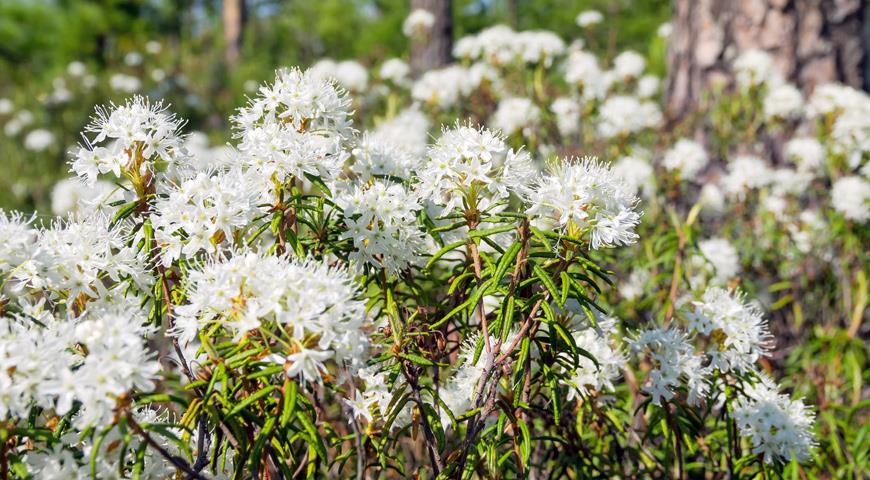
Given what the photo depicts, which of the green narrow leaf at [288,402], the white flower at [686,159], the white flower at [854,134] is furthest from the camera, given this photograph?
the white flower at [854,134]

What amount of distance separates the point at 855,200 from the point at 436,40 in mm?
4358

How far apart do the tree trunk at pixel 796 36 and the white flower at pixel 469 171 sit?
12.9 feet

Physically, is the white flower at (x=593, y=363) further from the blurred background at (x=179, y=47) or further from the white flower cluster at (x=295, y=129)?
the blurred background at (x=179, y=47)

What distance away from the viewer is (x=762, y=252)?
165 inches

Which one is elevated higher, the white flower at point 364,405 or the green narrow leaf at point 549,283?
the green narrow leaf at point 549,283

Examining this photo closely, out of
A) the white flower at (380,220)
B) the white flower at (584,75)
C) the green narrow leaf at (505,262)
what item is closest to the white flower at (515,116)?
the white flower at (584,75)

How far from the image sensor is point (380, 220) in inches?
76.5

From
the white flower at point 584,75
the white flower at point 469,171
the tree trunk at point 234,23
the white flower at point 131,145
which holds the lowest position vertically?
the white flower at point 469,171

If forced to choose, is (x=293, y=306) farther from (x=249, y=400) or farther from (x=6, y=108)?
(x=6, y=108)

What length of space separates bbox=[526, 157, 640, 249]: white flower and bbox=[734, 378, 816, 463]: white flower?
0.81 metres

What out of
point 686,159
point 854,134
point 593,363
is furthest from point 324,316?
point 854,134

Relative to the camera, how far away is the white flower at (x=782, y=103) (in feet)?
14.8

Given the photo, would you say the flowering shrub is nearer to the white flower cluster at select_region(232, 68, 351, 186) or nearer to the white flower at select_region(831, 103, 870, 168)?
the white flower cluster at select_region(232, 68, 351, 186)

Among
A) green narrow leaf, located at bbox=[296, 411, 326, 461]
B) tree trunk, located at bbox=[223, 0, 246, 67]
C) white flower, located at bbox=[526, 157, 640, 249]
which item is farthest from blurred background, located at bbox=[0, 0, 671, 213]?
green narrow leaf, located at bbox=[296, 411, 326, 461]
